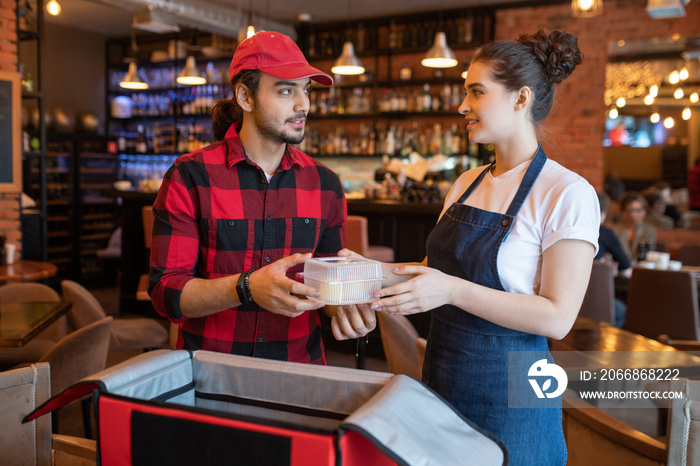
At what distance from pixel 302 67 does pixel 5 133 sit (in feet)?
15.0

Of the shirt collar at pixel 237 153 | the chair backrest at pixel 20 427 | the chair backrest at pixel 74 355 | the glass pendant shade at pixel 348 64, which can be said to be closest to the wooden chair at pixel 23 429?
the chair backrest at pixel 20 427

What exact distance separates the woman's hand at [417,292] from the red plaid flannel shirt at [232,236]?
1.49 ft

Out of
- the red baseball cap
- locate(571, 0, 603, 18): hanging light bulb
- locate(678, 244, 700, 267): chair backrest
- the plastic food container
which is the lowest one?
locate(678, 244, 700, 267): chair backrest

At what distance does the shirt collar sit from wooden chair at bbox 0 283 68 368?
214cm

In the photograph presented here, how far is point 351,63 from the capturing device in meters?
6.42

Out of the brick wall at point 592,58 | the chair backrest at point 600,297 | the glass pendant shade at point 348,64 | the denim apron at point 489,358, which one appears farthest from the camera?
the brick wall at point 592,58

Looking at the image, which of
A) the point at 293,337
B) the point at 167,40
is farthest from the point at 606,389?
the point at 167,40

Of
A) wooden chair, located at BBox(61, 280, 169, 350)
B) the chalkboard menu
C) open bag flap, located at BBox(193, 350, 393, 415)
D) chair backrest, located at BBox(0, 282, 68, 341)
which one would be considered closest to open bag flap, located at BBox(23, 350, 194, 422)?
open bag flap, located at BBox(193, 350, 393, 415)

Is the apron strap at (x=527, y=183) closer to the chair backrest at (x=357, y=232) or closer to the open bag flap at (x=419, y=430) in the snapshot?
the open bag flap at (x=419, y=430)

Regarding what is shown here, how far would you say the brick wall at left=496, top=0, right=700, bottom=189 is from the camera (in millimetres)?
7023

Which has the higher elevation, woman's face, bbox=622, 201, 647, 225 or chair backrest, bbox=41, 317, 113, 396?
woman's face, bbox=622, 201, 647, 225

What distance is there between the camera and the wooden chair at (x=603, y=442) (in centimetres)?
141

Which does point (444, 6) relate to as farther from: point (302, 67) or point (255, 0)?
point (302, 67)

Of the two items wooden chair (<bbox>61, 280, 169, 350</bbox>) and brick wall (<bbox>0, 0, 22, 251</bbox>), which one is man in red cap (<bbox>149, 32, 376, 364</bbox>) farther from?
brick wall (<bbox>0, 0, 22, 251</bbox>)
